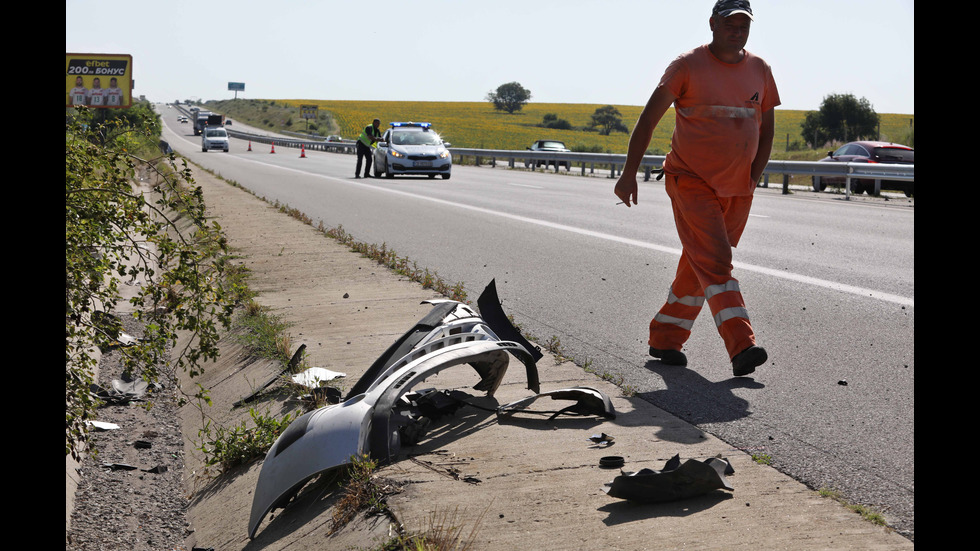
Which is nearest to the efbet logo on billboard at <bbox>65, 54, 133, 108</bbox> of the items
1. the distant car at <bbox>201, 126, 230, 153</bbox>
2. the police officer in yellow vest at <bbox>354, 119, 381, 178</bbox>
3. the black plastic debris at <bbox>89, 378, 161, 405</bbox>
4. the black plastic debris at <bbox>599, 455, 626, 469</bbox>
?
the distant car at <bbox>201, 126, 230, 153</bbox>

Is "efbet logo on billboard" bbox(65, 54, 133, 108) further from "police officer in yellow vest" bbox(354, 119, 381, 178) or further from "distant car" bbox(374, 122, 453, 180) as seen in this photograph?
"distant car" bbox(374, 122, 453, 180)

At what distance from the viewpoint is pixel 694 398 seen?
16.3 feet

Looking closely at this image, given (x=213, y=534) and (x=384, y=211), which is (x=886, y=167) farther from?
(x=213, y=534)

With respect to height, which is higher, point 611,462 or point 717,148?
point 717,148

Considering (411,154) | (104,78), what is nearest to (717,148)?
(411,154)

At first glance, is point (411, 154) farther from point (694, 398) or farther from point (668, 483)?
point (668, 483)

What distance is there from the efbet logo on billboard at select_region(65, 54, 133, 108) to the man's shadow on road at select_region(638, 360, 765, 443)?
49645 mm

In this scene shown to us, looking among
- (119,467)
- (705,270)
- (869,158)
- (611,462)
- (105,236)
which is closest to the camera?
(611,462)

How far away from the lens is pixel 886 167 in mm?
20953

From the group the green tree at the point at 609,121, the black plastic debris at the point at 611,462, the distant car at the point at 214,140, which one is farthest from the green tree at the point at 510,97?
the black plastic debris at the point at 611,462

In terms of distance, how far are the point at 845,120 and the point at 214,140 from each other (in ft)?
129

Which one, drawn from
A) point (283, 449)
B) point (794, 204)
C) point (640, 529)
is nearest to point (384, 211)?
point (794, 204)

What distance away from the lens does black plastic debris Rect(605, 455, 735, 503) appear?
3.39 m

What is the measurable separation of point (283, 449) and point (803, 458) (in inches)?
79.5
